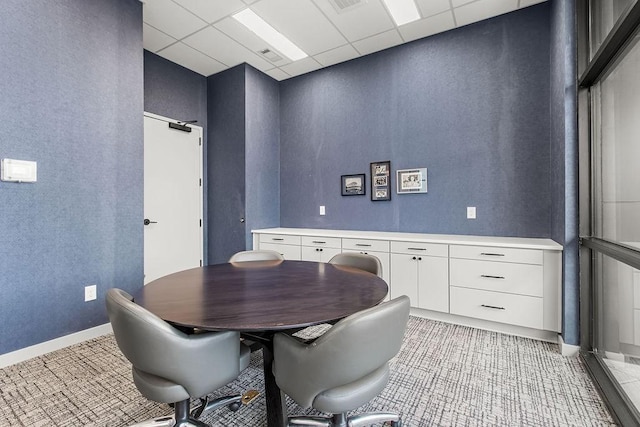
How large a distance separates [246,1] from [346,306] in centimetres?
303

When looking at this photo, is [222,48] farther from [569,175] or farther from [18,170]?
[569,175]

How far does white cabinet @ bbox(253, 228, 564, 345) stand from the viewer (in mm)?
2467

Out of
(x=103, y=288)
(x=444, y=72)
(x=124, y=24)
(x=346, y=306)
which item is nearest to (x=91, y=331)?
(x=103, y=288)

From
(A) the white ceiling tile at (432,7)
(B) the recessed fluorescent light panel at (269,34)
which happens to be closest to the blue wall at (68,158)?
(B) the recessed fluorescent light panel at (269,34)

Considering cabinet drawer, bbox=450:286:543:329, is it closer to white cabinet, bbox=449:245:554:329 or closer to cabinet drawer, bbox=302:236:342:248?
white cabinet, bbox=449:245:554:329

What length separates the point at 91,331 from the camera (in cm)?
263

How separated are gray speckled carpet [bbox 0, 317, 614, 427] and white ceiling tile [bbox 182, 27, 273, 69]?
3334mm

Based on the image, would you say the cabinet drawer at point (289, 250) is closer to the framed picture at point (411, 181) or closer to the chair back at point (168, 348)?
the framed picture at point (411, 181)

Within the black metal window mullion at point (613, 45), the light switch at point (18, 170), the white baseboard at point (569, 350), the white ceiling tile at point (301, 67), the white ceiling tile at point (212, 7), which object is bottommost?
the white baseboard at point (569, 350)

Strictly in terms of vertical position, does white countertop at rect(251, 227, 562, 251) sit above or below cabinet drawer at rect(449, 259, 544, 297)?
above

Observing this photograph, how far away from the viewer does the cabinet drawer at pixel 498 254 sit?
2500 mm

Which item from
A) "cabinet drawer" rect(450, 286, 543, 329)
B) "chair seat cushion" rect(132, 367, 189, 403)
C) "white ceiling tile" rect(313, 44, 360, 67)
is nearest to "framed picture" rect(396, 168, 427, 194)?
"cabinet drawer" rect(450, 286, 543, 329)

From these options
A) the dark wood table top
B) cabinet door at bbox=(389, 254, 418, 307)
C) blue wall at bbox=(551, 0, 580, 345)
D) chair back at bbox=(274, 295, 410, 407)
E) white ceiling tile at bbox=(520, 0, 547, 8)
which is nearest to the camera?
chair back at bbox=(274, 295, 410, 407)

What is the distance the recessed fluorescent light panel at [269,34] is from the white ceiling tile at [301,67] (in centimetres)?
11
